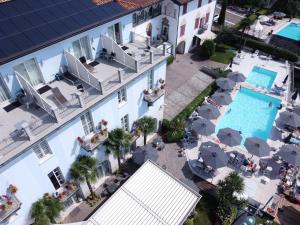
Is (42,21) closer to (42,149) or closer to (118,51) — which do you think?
(118,51)

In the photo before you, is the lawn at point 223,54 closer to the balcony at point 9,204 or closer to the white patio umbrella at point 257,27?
the white patio umbrella at point 257,27

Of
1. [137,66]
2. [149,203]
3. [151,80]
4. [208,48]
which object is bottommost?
[208,48]

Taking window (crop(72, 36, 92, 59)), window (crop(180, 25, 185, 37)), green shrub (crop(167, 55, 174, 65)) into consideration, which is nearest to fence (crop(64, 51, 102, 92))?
window (crop(72, 36, 92, 59))

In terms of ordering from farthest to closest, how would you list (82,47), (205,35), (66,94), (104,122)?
(205,35) → (82,47) → (104,122) → (66,94)

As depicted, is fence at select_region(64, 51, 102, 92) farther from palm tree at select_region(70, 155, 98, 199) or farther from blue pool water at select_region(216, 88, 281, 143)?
blue pool water at select_region(216, 88, 281, 143)

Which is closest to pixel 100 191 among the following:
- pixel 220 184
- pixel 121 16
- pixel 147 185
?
pixel 147 185

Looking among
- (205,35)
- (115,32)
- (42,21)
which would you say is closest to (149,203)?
(115,32)
